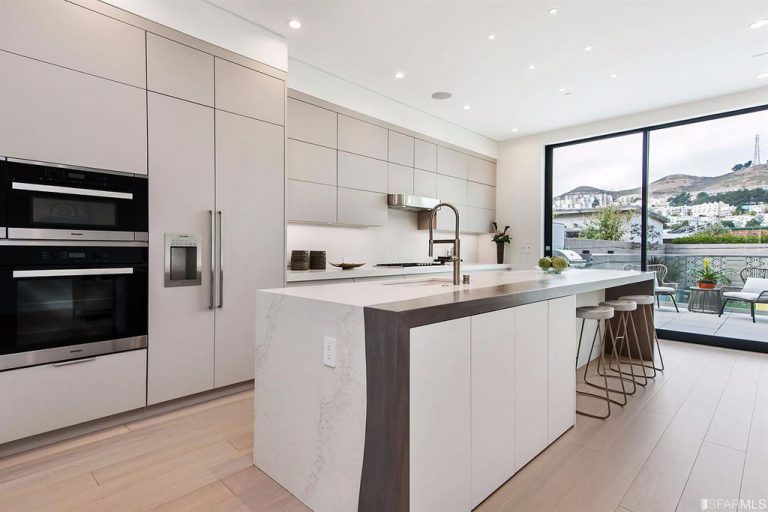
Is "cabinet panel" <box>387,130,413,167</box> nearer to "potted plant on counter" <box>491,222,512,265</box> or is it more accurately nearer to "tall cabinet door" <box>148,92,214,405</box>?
A: "potted plant on counter" <box>491,222,512,265</box>

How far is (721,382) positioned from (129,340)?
173 inches

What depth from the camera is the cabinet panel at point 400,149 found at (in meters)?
4.72

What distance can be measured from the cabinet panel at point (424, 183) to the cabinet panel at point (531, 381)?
3127mm

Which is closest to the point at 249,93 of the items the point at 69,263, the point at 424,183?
the point at 69,263

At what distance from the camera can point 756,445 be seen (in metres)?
2.19

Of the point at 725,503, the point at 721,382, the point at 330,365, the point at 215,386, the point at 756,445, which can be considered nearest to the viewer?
the point at 330,365

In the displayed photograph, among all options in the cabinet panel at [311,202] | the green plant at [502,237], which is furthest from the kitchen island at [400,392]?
the green plant at [502,237]

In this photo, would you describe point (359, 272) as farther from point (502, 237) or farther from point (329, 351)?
point (502, 237)

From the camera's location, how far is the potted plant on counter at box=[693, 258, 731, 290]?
4.54 metres

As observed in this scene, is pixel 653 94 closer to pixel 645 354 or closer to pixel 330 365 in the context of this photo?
pixel 645 354

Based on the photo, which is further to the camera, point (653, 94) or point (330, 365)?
point (653, 94)

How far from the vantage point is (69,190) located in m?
2.26

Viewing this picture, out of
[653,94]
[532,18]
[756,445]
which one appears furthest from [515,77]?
[756,445]

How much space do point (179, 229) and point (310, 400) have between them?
166 cm
